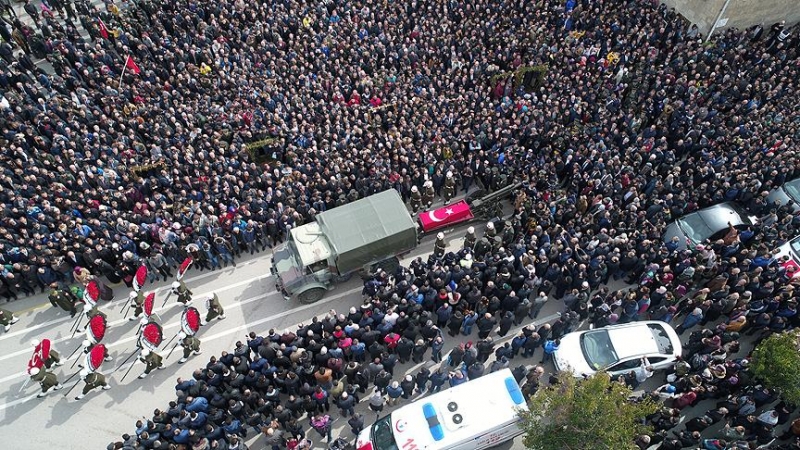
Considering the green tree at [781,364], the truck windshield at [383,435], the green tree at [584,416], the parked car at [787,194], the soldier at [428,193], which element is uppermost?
the soldier at [428,193]

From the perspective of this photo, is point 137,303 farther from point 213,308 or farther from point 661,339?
point 661,339

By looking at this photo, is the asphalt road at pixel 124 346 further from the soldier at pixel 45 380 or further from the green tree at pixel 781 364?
the green tree at pixel 781 364

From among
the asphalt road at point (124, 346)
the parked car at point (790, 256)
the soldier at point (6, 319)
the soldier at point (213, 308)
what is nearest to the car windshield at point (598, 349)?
the asphalt road at point (124, 346)

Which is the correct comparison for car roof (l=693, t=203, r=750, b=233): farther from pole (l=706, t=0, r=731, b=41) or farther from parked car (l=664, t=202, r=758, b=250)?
pole (l=706, t=0, r=731, b=41)

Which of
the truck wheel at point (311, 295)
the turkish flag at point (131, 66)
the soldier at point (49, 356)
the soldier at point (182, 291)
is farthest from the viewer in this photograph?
the turkish flag at point (131, 66)

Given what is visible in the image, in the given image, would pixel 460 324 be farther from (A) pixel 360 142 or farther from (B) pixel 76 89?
(B) pixel 76 89

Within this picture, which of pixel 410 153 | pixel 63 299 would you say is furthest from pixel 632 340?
pixel 63 299
